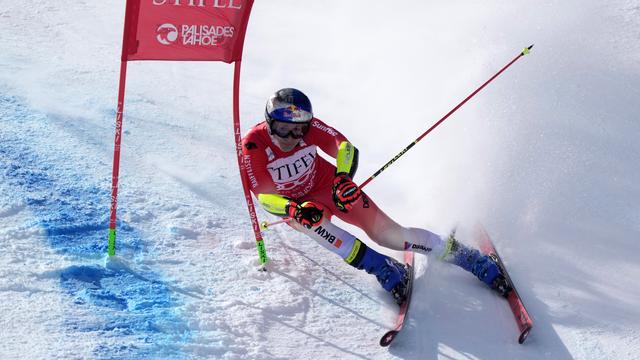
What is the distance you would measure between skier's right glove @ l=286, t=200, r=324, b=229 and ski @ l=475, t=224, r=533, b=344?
1.41 meters

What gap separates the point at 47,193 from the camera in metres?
5.25

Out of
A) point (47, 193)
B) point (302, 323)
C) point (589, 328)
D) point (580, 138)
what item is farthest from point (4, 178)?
point (580, 138)

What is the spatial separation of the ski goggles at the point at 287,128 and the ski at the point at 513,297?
1.64 m

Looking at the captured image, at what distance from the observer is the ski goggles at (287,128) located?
4793 mm

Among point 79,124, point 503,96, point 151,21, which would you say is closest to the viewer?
point 151,21

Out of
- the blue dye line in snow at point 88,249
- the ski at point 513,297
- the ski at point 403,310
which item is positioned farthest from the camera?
the ski at point 513,297

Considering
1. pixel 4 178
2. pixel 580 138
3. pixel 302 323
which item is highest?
pixel 580 138

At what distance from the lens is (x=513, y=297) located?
185 inches

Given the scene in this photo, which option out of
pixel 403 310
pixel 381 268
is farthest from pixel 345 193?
pixel 403 310

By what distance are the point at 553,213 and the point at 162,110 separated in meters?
4.01

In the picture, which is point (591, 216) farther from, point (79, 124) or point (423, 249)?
point (79, 124)

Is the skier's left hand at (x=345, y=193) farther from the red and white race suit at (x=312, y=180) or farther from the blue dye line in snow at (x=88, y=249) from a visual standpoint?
the blue dye line in snow at (x=88, y=249)

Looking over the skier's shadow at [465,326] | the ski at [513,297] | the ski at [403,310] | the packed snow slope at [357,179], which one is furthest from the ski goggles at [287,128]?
the ski at [513,297]

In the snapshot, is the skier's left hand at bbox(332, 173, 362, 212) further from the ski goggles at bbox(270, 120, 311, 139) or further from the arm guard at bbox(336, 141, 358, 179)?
the ski goggles at bbox(270, 120, 311, 139)
